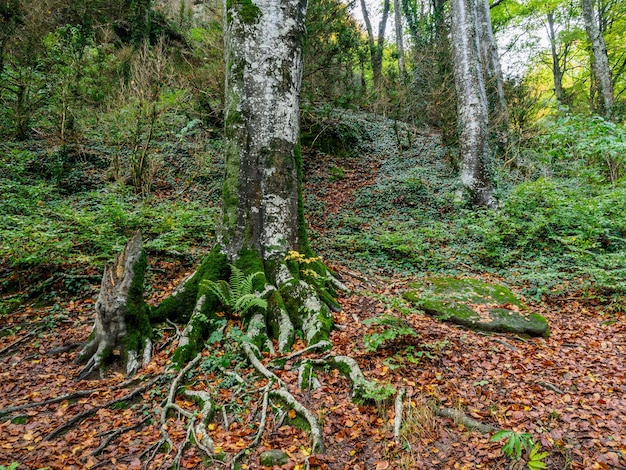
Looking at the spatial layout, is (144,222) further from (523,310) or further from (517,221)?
(517,221)

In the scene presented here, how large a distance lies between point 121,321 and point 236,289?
1.28 m

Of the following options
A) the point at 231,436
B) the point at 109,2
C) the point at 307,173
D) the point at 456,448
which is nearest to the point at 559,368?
the point at 456,448

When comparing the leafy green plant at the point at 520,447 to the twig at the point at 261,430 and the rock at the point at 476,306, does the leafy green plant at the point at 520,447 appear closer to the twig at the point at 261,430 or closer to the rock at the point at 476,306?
the twig at the point at 261,430

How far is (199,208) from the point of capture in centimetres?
786

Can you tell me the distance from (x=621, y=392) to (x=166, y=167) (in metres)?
10.2

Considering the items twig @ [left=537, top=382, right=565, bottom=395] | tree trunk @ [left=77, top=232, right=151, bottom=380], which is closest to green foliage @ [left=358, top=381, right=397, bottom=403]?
twig @ [left=537, top=382, right=565, bottom=395]

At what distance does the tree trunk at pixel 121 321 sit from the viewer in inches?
147

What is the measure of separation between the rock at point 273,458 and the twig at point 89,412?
147 cm

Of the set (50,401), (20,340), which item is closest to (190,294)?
(50,401)

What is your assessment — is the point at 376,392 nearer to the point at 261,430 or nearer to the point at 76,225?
the point at 261,430

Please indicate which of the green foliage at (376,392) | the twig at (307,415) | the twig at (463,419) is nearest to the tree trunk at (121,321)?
the twig at (307,415)

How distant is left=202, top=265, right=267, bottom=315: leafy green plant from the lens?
3980 mm

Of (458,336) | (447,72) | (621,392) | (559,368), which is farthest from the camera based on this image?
(447,72)

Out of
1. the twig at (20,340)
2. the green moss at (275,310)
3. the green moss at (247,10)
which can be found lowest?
the twig at (20,340)
